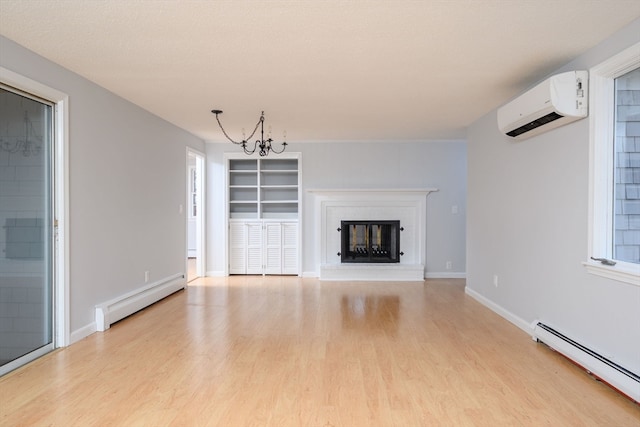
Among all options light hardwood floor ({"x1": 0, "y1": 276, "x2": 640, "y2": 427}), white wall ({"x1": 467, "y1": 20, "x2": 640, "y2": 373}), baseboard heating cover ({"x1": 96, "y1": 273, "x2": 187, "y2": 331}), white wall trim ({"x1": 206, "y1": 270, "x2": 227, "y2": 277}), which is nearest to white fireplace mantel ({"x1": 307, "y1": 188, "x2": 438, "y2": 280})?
white wall ({"x1": 467, "y1": 20, "x2": 640, "y2": 373})

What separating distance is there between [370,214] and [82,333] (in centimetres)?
439

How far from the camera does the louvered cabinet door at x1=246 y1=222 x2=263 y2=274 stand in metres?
6.59

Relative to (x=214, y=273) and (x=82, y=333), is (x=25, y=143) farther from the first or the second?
(x=214, y=273)

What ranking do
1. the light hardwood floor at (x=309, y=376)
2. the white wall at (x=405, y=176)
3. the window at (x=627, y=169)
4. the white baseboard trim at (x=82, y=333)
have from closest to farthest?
the light hardwood floor at (x=309, y=376) < the window at (x=627, y=169) < the white baseboard trim at (x=82, y=333) < the white wall at (x=405, y=176)

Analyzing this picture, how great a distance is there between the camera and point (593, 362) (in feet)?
8.36

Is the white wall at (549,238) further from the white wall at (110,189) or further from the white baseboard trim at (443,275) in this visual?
the white wall at (110,189)

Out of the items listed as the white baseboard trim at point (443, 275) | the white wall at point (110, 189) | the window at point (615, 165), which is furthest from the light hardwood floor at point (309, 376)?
the white baseboard trim at point (443, 275)

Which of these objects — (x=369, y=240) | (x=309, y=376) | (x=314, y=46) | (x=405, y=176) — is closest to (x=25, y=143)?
(x=314, y=46)

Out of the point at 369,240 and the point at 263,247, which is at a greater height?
the point at 369,240

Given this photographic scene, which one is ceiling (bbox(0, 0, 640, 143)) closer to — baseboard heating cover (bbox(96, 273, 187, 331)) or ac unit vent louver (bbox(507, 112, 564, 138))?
ac unit vent louver (bbox(507, 112, 564, 138))

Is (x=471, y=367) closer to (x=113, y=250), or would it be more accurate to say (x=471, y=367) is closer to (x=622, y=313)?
(x=622, y=313)

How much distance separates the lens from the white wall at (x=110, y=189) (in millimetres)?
3256

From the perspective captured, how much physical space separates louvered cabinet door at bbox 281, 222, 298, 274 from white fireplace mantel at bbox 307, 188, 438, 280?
1.43ft

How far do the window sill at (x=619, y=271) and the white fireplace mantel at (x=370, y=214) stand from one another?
3669 millimetres
